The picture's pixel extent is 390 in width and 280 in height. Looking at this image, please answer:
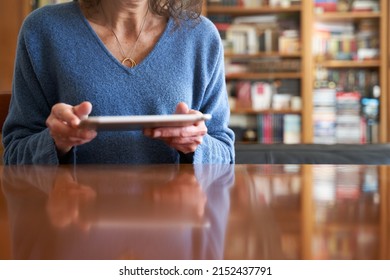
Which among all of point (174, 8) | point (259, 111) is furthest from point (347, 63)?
point (174, 8)

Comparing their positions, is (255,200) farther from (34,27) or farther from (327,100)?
(327,100)

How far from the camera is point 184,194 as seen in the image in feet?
1.97

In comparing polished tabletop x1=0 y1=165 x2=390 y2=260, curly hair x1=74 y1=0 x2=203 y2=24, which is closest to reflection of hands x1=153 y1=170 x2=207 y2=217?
polished tabletop x1=0 y1=165 x2=390 y2=260

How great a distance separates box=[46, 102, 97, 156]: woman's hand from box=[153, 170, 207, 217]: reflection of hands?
20cm

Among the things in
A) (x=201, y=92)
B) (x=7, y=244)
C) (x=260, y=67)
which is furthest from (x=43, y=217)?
(x=260, y=67)

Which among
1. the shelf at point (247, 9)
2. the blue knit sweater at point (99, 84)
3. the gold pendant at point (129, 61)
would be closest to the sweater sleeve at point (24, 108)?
the blue knit sweater at point (99, 84)

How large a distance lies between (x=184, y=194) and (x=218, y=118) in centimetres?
65

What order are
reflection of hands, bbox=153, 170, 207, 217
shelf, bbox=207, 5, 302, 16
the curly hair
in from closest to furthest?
reflection of hands, bbox=153, 170, 207, 217 < the curly hair < shelf, bbox=207, 5, 302, 16

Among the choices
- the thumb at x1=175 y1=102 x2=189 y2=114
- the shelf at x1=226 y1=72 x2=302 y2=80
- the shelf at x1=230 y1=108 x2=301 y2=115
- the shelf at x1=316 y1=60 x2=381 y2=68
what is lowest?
the shelf at x1=230 y1=108 x2=301 y2=115

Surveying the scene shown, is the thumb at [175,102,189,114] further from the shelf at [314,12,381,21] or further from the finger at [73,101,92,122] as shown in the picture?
the shelf at [314,12,381,21]

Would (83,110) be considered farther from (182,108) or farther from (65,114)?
(182,108)

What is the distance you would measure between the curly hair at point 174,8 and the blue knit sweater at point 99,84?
0.18 feet

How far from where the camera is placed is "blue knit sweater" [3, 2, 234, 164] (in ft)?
3.84

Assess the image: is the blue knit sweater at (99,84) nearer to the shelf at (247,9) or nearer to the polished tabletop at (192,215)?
the polished tabletop at (192,215)
